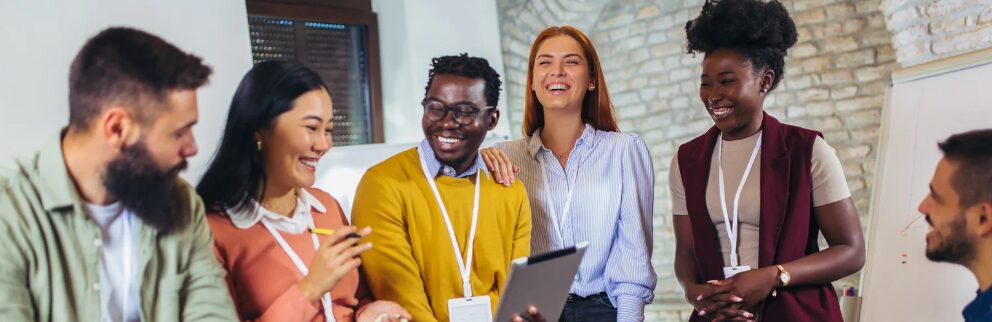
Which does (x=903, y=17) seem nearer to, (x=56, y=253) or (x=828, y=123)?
(x=828, y=123)

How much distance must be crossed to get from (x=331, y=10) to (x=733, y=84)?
1370 mm

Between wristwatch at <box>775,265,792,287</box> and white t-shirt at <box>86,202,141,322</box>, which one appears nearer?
white t-shirt at <box>86,202,141,322</box>

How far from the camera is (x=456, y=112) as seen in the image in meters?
2.48

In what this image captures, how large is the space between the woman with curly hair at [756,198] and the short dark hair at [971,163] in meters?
0.37

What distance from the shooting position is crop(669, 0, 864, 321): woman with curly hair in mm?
2705

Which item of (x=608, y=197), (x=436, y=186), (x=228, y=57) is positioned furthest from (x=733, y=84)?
(x=228, y=57)

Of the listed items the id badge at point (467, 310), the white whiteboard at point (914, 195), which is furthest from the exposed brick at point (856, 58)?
the id badge at point (467, 310)

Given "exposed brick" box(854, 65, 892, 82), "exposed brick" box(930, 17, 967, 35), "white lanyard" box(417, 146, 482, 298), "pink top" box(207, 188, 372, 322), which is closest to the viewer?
"pink top" box(207, 188, 372, 322)

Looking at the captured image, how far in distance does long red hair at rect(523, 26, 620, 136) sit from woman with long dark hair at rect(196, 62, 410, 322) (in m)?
0.98

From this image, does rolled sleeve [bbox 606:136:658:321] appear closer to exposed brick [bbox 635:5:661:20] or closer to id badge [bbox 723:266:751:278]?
id badge [bbox 723:266:751:278]

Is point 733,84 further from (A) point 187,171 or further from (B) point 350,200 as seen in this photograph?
(A) point 187,171

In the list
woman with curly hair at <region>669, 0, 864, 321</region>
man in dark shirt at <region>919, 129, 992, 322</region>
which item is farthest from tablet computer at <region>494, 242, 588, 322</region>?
man in dark shirt at <region>919, 129, 992, 322</region>

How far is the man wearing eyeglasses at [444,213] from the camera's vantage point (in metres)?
2.40

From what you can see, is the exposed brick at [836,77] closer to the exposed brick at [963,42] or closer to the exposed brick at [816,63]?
the exposed brick at [816,63]
